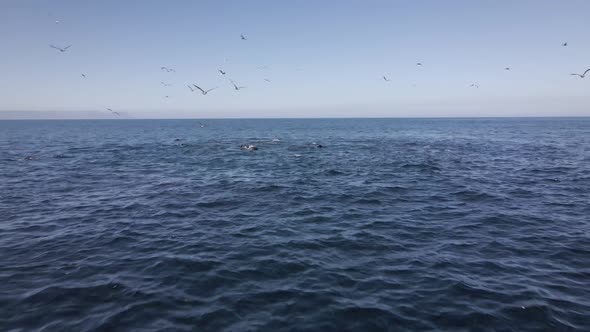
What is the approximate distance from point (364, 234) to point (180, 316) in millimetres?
10607

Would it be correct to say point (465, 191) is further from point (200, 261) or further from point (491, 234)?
point (200, 261)

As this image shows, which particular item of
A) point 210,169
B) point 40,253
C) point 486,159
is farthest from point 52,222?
point 486,159

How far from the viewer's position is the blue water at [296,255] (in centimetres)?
1069

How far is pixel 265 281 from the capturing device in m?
12.9

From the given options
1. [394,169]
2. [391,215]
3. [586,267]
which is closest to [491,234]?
[586,267]

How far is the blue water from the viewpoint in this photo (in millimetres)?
10688

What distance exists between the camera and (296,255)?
15211 millimetres

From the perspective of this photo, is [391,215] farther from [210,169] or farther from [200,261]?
[210,169]

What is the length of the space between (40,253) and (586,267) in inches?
1005

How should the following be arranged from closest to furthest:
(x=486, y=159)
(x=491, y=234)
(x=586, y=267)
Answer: (x=586, y=267) → (x=491, y=234) → (x=486, y=159)

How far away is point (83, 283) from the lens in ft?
41.6

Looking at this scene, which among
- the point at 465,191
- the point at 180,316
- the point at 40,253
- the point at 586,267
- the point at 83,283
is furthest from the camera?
the point at 465,191

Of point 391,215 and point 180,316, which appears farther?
point 391,215

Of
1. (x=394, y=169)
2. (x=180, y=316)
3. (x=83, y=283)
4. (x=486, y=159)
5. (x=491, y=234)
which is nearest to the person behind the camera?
(x=180, y=316)
